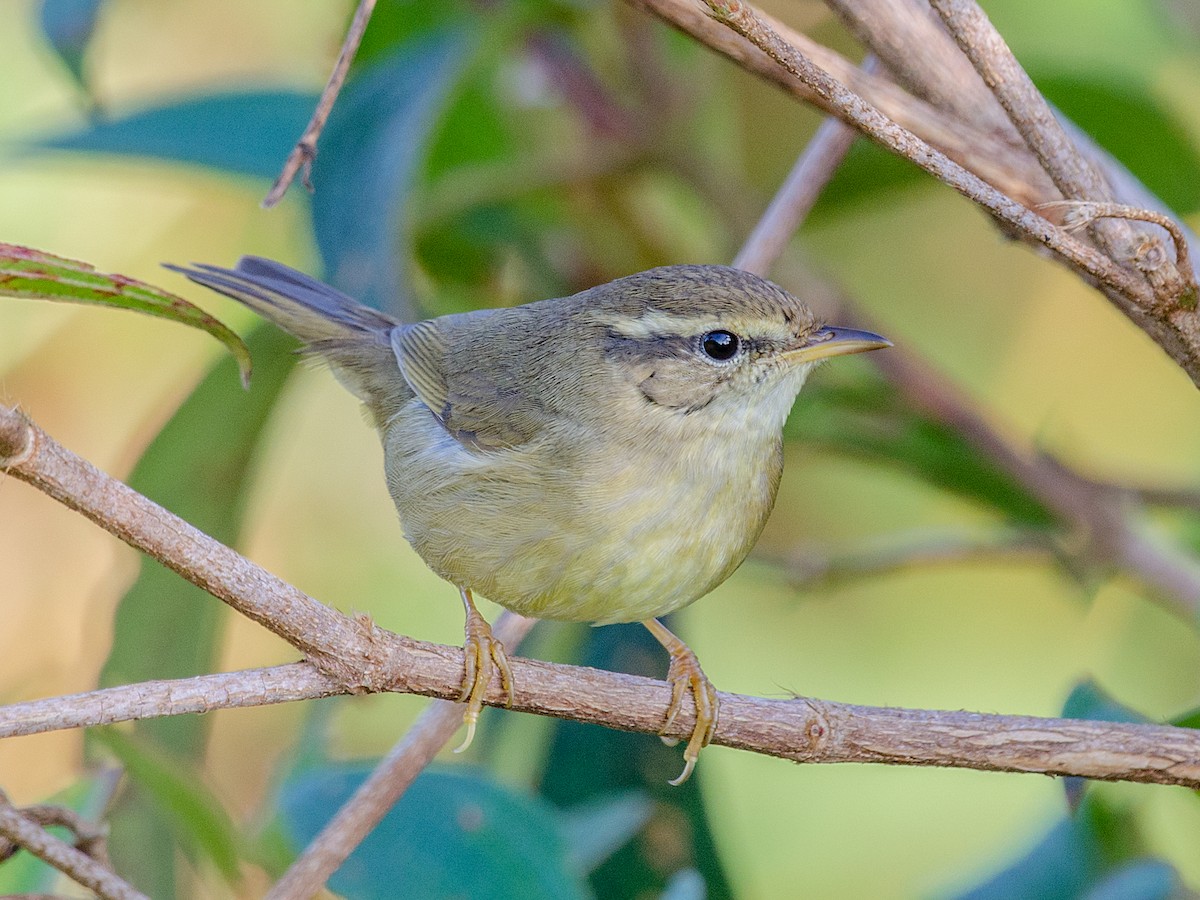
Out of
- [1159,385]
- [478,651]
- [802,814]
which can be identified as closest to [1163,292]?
[478,651]

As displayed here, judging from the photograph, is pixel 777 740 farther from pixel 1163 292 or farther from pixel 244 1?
pixel 244 1

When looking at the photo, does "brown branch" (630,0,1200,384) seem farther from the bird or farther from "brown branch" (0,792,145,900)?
"brown branch" (0,792,145,900)

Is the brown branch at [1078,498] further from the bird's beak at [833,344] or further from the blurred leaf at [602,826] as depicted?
the blurred leaf at [602,826]

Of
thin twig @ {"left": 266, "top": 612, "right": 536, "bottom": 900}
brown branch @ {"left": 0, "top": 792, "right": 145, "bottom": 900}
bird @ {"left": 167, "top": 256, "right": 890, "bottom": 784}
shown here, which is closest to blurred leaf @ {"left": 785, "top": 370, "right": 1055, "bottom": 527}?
bird @ {"left": 167, "top": 256, "right": 890, "bottom": 784}

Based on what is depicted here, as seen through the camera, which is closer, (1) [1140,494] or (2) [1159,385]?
(1) [1140,494]

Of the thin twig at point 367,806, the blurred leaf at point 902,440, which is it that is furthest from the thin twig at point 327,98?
the blurred leaf at point 902,440

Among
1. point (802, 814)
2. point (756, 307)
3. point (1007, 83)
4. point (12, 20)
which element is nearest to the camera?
point (1007, 83)
